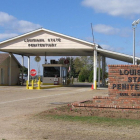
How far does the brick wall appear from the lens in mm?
11242

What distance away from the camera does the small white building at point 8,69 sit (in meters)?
33.2

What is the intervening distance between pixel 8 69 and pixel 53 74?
564 centimetres

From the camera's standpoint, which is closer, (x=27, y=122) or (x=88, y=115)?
(x=27, y=122)

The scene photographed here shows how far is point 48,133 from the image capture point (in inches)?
306

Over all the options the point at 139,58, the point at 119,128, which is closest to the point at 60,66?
the point at 139,58

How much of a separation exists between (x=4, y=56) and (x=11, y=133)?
91.8 feet

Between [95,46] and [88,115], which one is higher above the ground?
[95,46]

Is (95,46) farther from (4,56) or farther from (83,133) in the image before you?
(83,133)

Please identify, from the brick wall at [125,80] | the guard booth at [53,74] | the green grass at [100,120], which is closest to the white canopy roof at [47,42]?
the guard booth at [53,74]

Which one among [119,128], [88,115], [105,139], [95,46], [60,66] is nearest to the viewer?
[105,139]

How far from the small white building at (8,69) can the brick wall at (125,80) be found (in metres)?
23.2

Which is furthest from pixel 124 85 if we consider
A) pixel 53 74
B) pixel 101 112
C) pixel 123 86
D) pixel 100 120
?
pixel 53 74

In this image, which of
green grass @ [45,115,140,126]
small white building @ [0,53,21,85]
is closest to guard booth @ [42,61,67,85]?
small white building @ [0,53,21,85]

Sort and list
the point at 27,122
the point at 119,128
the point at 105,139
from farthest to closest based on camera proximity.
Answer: the point at 27,122, the point at 119,128, the point at 105,139
